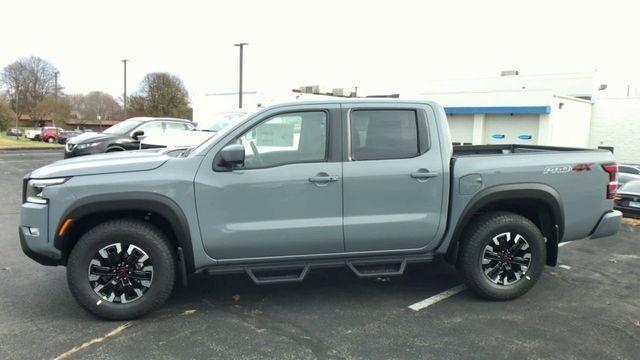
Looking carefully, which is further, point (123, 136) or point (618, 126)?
point (618, 126)

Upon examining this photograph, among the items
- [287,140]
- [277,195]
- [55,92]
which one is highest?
[55,92]

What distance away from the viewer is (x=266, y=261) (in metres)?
4.31

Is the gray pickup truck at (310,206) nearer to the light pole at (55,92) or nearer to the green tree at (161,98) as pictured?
the green tree at (161,98)

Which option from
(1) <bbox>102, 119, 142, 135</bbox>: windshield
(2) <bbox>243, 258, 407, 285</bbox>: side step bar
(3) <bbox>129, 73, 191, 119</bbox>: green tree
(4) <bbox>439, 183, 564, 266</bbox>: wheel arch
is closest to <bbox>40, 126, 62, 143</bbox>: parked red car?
(3) <bbox>129, 73, 191, 119</bbox>: green tree

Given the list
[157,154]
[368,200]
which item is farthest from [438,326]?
[157,154]

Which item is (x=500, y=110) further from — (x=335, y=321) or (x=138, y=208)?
(x=138, y=208)

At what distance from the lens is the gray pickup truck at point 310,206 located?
159 inches

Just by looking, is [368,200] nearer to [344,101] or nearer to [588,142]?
[344,101]

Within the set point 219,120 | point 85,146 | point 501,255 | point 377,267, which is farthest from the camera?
point 85,146

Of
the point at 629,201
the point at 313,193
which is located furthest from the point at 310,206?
the point at 629,201

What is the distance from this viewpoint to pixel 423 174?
4.43 metres

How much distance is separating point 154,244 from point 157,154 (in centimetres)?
96

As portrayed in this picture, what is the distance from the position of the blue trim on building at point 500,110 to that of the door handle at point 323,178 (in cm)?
2706

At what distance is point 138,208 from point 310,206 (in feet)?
4.68
